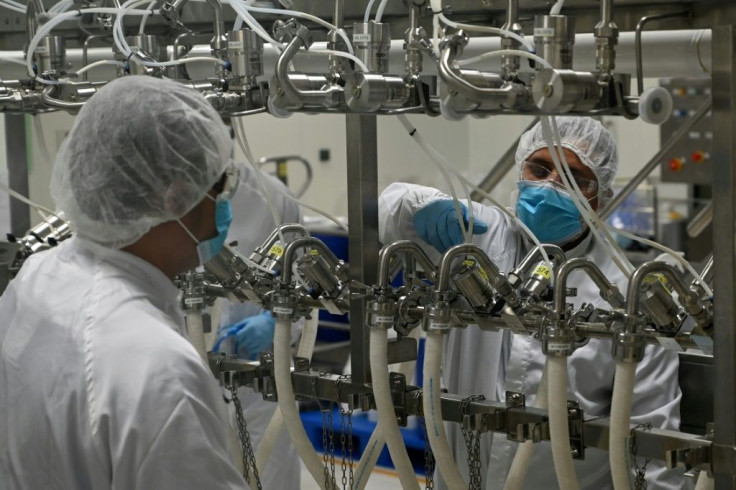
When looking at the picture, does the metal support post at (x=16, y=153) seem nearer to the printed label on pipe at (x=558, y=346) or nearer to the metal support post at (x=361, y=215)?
the metal support post at (x=361, y=215)

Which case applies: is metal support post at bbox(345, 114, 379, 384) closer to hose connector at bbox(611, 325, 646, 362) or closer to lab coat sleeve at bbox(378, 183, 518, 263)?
lab coat sleeve at bbox(378, 183, 518, 263)

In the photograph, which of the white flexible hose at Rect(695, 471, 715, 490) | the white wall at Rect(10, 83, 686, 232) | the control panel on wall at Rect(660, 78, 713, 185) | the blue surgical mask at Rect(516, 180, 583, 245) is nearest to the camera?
the white flexible hose at Rect(695, 471, 715, 490)

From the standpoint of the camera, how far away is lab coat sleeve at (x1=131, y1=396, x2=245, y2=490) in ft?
4.04

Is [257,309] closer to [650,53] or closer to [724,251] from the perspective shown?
[650,53]

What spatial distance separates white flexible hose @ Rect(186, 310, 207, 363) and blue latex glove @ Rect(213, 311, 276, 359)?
2.55 ft

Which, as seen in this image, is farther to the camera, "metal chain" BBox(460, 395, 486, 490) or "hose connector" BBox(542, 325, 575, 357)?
"metal chain" BBox(460, 395, 486, 490)

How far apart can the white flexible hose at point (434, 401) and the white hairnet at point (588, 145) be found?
553 mm

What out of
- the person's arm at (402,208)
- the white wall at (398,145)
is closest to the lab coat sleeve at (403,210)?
the person's arm at (402,208)

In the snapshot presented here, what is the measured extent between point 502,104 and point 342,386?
23.9 inches

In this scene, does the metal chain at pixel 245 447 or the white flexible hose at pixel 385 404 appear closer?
the white flexible hose at pixel 385 404

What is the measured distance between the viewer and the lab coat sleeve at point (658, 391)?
1.88 metres

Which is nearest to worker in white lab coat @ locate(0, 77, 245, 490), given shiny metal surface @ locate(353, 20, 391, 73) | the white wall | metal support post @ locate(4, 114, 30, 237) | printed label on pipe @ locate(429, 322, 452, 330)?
shiny metal surface @ locate(353, 20, 391, 73)

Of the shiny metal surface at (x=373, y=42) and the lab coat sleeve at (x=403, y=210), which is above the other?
the shiny metal surface at (x=373, y=42)

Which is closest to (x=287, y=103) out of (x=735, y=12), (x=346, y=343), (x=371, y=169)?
(x=371, y=169)
